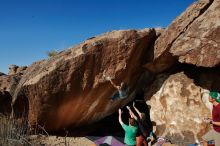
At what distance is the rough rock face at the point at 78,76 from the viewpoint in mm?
7059

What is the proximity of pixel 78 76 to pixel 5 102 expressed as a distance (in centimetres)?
206

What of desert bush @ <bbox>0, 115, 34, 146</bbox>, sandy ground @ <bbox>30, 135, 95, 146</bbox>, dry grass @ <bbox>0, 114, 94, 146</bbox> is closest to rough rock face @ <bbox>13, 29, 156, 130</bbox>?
dry grass @ <bbox>0, 114, 94, 146</bbox>

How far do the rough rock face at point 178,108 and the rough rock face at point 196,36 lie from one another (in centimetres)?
75

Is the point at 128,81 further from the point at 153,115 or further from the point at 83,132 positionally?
the point at 83,132

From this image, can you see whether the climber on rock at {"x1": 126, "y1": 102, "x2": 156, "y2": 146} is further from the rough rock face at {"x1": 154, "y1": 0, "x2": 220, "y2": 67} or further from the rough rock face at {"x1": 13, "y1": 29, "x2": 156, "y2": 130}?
the rough rock face at {"x1": 154, "y1": 0, "x2": 220, "y2": 67}

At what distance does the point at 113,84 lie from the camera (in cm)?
762

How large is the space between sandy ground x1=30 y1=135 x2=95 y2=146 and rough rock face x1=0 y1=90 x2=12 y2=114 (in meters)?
1.16

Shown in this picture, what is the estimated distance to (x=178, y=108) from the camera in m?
7.33

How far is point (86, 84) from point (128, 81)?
1164mm

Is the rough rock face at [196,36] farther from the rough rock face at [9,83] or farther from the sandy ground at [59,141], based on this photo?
the rough rock face at [9,83]

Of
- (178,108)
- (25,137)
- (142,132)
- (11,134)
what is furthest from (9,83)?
(178,108)

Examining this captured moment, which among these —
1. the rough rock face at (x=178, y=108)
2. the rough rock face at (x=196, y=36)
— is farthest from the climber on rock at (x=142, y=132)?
the rough rock face at (x=196, y=36)

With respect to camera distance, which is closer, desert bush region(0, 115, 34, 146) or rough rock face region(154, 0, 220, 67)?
desert bush region(0, 115, 34, 146)

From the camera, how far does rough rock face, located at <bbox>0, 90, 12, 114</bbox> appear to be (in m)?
7.60
